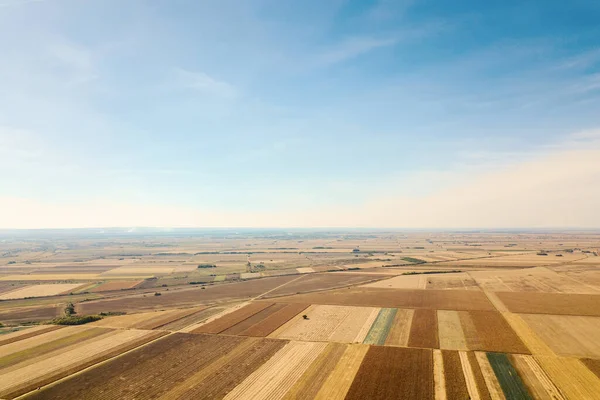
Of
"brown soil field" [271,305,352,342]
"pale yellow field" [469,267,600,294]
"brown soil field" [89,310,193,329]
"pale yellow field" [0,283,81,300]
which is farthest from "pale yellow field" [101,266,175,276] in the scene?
"pale yellow field" [469,267,600,294]

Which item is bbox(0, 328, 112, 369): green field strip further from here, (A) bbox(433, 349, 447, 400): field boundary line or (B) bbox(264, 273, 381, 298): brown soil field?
(A) bbox(433, 349, 447, 400): field boundary line

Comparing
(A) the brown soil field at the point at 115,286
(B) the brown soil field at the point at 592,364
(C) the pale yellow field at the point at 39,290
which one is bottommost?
(A) the brown soil field at the point at 115,286

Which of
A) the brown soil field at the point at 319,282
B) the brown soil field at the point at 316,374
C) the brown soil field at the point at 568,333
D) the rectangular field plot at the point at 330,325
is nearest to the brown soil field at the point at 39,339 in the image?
the rectangular field plot at the point at 330,325

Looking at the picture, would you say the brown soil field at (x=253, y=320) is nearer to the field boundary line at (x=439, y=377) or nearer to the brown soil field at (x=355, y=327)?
the brown soil field at (x=355, y=327)

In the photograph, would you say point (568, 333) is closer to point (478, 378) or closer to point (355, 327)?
point (478, 378)

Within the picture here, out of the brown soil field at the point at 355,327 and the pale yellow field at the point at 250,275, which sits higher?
the brown soil field at the point at 355,327
